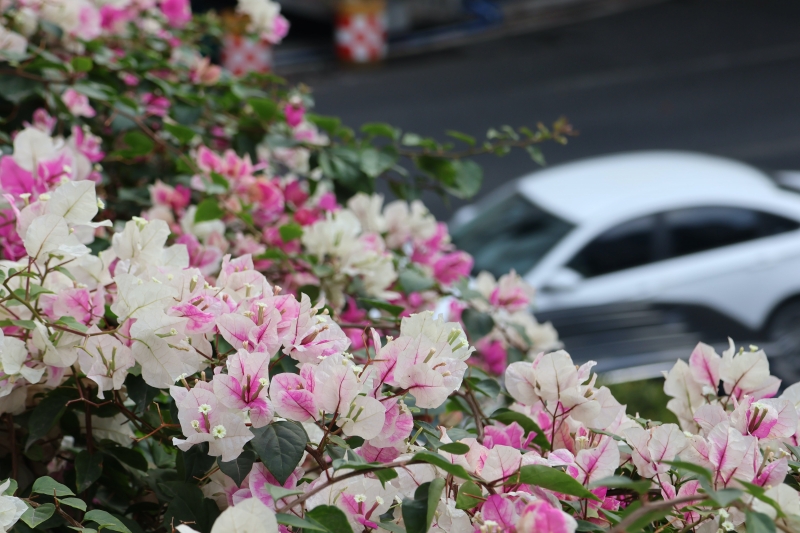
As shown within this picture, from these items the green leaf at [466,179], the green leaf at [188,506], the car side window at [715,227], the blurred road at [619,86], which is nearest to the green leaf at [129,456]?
the green leaf at [188,506]

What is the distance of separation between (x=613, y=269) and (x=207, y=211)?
9.68ft

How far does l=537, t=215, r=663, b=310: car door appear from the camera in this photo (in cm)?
390

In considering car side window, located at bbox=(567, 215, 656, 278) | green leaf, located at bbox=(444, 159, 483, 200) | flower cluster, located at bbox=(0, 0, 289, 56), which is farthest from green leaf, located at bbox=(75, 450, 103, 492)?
car side window, located at bbox=(567, 215, 656, 278)

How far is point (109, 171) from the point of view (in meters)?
1.72

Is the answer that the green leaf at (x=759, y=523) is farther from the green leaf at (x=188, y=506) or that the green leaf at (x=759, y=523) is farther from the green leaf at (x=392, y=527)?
the green leaf at (x=188, y=506)

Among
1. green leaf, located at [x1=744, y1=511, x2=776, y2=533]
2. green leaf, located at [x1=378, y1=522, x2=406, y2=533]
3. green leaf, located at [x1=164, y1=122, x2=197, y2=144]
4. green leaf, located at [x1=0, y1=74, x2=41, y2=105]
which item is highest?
green leaf, located at [x1=0, y1=74, x2=41, y2=105]

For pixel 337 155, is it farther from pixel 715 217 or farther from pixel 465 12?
pixel 465 12

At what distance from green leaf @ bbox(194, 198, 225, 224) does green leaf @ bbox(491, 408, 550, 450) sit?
604 millimetres

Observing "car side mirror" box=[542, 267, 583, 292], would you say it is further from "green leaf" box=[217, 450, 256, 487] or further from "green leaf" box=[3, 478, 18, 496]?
"green leaf" box=[3, 478, 18, 496]

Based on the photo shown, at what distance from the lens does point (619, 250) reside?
→ 4.08 meters

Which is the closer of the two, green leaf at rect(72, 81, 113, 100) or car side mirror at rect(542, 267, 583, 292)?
green leaf at rect(72, 81, 113, 100)

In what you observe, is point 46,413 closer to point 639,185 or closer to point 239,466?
point 239,466

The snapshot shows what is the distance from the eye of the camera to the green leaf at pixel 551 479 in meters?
0.75

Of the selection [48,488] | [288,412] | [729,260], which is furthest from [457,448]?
[729,260]
